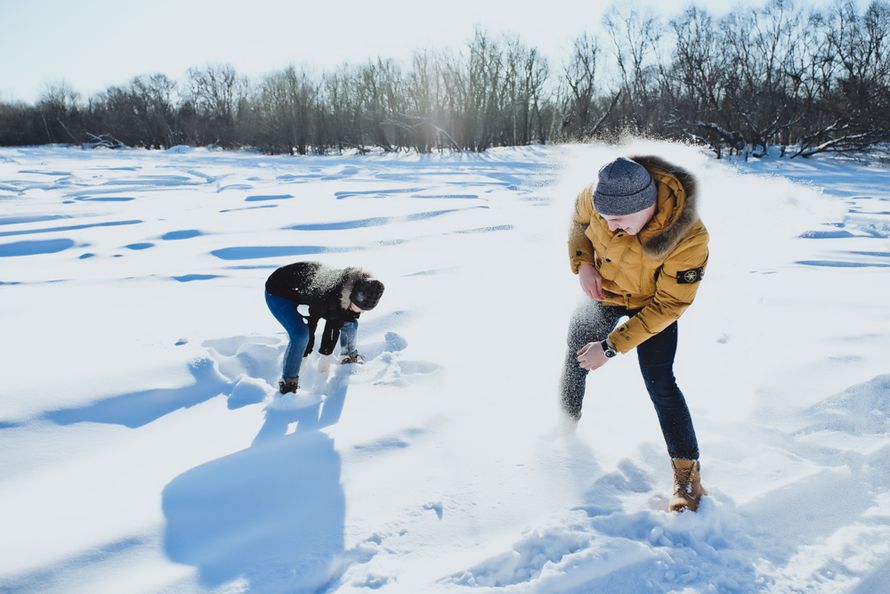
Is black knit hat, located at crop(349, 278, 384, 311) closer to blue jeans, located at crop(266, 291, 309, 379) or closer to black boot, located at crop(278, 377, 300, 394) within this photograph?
blue jeans, located at crop(266, 291, 309, 379)

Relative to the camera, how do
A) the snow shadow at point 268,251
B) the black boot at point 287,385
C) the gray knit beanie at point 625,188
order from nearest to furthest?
the gray knit beanie at point 625,188 → the black boot at point 287,385 → the snow shadow at point 268,251

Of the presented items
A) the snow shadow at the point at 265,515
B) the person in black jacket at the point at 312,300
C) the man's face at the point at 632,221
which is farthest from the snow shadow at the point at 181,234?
the man's face at the point at 632,221

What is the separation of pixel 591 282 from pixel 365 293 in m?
1.19

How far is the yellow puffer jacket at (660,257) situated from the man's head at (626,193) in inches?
2.1

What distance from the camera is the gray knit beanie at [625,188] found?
1626mm

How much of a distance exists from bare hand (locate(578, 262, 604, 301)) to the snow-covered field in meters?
0.46

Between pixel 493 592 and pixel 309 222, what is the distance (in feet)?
22.0

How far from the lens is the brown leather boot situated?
189cm

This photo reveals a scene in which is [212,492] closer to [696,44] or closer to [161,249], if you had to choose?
[161,249]

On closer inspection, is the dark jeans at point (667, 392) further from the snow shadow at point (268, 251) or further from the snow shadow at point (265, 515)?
the snow shadow at point (268, 251)

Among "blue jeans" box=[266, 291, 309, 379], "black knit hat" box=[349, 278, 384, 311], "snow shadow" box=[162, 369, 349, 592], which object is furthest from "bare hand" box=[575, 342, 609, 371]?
"blue jeans" box=[266, 291, 309, 379]

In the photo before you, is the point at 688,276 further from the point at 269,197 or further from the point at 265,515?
the point at 269,197

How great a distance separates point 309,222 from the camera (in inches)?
300

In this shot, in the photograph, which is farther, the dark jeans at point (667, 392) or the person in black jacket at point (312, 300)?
the person in black jacket at point (312, 300)
